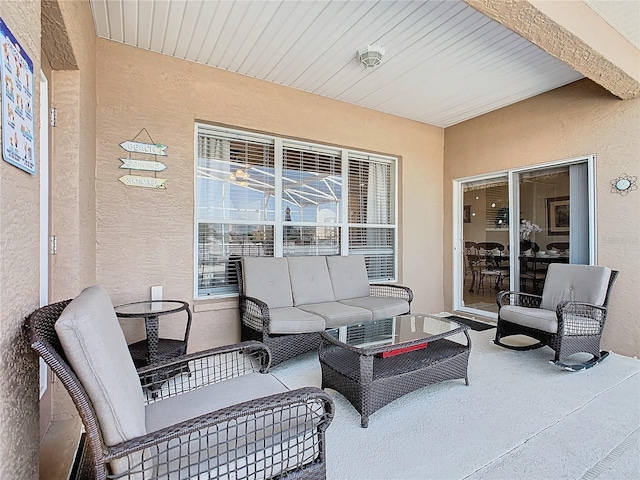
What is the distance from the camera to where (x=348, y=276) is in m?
4.07

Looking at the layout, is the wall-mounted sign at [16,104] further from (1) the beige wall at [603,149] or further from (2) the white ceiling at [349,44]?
(1) the beige wall at [603,149]

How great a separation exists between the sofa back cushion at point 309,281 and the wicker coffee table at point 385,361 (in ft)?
3.15

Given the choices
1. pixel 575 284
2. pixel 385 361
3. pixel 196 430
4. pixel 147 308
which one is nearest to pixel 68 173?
pixel 147 308

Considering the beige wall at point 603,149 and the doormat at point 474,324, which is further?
the doormat at point 474,324

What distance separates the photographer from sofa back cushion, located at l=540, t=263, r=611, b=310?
3.27 metres

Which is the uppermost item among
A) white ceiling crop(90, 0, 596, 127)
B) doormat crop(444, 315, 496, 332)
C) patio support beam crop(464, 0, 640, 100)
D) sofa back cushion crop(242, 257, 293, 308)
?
white ceiling crop(90, 0, 596, 127)

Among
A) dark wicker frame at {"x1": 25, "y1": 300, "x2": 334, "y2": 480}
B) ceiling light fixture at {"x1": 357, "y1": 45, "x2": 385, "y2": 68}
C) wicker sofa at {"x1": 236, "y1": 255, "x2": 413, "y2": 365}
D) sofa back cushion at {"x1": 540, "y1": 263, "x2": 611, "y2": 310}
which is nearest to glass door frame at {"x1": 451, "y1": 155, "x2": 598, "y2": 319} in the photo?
sofa back cushion at {"x1": 540, "y1": 263, "x2": 611, "y2": 310}

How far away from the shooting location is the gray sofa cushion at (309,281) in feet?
12.1

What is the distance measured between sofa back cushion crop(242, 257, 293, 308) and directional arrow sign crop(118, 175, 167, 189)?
1.07 metres

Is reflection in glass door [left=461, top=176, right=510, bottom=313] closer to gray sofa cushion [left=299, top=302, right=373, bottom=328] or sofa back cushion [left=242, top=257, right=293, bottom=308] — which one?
gray sofa cushion [left=299, top=302, right=373, bottom=328]

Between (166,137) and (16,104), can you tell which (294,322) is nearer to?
(166,137)

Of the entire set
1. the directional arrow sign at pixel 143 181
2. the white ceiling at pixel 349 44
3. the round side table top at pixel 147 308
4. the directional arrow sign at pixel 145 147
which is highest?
the white ceiling at pixel 349 44

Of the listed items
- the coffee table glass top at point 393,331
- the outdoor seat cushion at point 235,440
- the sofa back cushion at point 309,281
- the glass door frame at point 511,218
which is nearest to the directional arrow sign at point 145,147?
the sofa back cushion at point 309,281

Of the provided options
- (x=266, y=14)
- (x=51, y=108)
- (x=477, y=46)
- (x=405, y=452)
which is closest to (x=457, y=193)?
(x=477, y=46)
